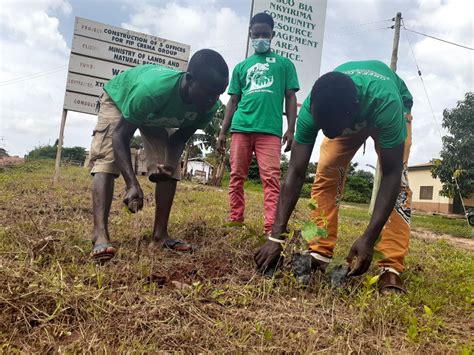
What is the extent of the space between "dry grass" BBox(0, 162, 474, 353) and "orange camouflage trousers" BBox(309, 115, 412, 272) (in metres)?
0.26

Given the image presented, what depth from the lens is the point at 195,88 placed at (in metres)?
2.49

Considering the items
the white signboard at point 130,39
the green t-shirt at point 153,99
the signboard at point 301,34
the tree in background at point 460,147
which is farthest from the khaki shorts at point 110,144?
the tree in background at point 460,147

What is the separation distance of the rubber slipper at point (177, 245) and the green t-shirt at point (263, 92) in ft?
3.76

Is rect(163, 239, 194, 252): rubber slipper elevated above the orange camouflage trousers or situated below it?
below

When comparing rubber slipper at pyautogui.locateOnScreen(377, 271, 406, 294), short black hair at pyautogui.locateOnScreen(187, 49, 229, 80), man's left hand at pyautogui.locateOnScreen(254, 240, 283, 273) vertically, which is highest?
short black hair at pyautogui.locateOnScreen(187, 49, 229, 80)

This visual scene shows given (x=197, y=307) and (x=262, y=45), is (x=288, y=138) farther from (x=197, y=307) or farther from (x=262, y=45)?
(x=197, y=307)

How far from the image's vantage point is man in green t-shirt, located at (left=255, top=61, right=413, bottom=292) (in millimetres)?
2070

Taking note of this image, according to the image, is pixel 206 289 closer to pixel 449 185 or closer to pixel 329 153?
pixel 329 153

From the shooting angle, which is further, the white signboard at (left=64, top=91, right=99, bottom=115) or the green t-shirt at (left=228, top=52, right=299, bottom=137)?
the white signboard at (left=64, top=91, right=99, bottom=115)

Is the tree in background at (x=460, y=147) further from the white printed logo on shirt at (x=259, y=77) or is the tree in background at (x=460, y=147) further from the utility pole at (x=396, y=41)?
the white printed logo on shirt at (x=259, y=77)

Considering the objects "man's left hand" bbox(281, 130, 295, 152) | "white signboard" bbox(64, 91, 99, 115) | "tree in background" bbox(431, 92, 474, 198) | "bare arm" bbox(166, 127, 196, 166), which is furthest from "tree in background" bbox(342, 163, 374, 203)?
"bare arm" bbox(166, 127, 196, 166)

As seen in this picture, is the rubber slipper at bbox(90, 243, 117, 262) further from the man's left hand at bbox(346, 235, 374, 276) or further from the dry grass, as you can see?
the man's left hand at bbox(346, 235, 374, 276)

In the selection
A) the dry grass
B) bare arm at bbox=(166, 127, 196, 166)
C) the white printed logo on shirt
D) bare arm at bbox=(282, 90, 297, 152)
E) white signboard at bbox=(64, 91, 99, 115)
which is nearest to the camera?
the dry grass

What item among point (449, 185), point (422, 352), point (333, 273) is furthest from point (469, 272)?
point (449, 185)
